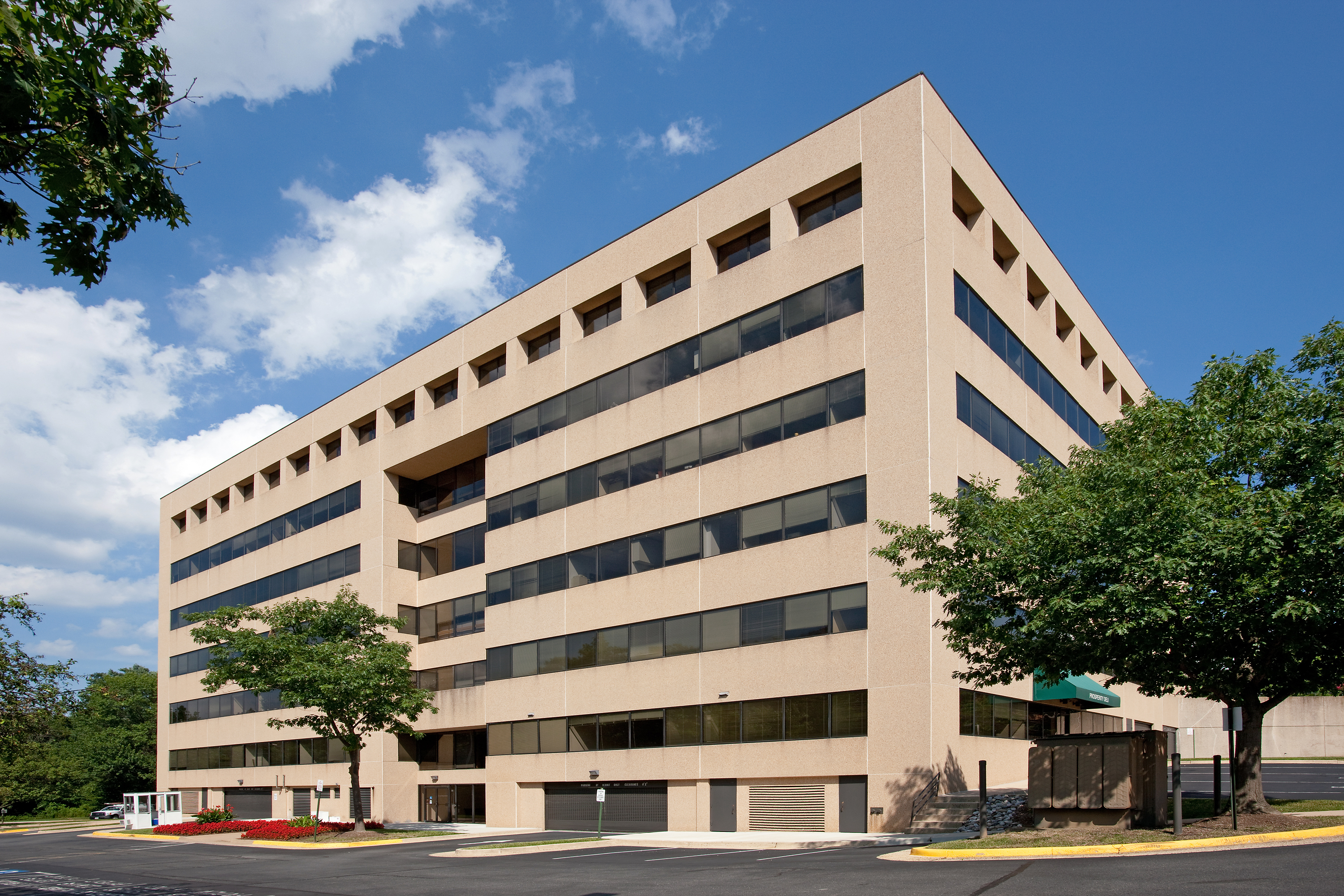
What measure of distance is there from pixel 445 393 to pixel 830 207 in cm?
2315

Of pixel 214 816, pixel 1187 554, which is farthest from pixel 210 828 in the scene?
pixel 1187 554

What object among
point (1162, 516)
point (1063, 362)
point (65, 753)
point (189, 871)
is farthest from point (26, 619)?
point (65, 753)

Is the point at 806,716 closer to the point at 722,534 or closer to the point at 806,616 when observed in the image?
the point at 806,616

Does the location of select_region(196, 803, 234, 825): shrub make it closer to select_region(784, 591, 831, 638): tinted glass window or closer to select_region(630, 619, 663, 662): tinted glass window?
select_region(630, 619, 663, 662): tinted glass window

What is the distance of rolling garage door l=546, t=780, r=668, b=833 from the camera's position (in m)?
35.8

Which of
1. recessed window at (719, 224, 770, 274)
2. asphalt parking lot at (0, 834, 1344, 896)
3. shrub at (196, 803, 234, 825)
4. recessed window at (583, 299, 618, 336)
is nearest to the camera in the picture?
asphalt parking lot at (0, 834, 1344, 896)

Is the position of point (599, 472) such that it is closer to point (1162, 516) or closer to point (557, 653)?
point (557, 653)

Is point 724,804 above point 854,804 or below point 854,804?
below

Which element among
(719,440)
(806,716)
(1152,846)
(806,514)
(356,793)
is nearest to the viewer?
(1152,846)

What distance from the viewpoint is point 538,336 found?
44.7 metres

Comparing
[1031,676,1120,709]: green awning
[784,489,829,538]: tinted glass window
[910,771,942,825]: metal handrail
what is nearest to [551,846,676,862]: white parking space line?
[910,771,942,825]: metal handrail

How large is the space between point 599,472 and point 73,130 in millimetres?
30550

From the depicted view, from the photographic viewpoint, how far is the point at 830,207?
112 ft

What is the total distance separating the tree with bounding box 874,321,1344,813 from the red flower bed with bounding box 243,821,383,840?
2858 cm
